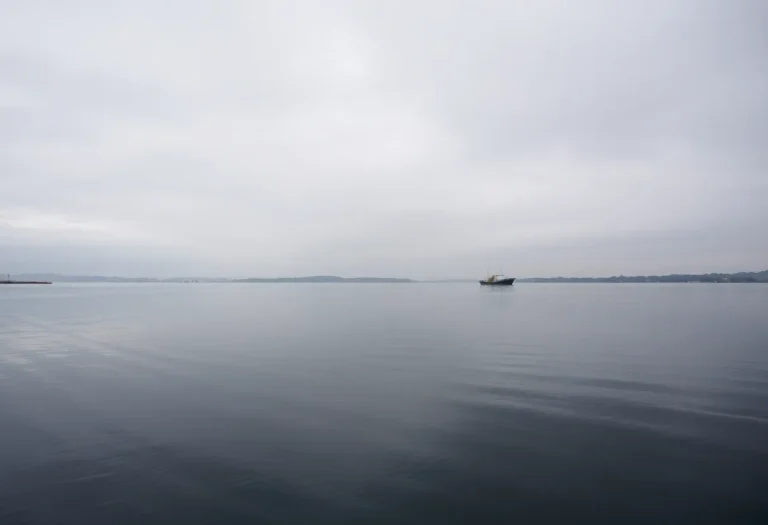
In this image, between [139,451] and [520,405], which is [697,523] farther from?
[139,451]

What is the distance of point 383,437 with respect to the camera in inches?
515

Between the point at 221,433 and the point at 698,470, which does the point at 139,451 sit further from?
the point at 698,470

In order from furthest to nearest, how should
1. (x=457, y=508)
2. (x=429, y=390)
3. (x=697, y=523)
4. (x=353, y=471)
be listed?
(x=429, y=390), (x=353, y=471), (x=457, y=508), (x=697, y=523)

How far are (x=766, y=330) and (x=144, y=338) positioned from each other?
57.5 meters

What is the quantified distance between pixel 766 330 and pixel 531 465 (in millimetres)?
41400

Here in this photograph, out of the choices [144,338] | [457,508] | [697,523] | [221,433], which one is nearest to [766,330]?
[697,523]

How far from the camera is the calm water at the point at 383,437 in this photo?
9273 millimetres

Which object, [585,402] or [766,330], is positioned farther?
[766,330]

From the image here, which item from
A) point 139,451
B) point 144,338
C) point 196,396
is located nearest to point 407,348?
point 196,396

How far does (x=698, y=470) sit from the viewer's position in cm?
1084

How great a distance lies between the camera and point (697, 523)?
8664mm

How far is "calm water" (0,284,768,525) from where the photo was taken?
9.27 metres

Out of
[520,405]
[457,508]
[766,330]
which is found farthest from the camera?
[766,330]

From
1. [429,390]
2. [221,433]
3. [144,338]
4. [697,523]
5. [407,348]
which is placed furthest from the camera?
[144,338]
